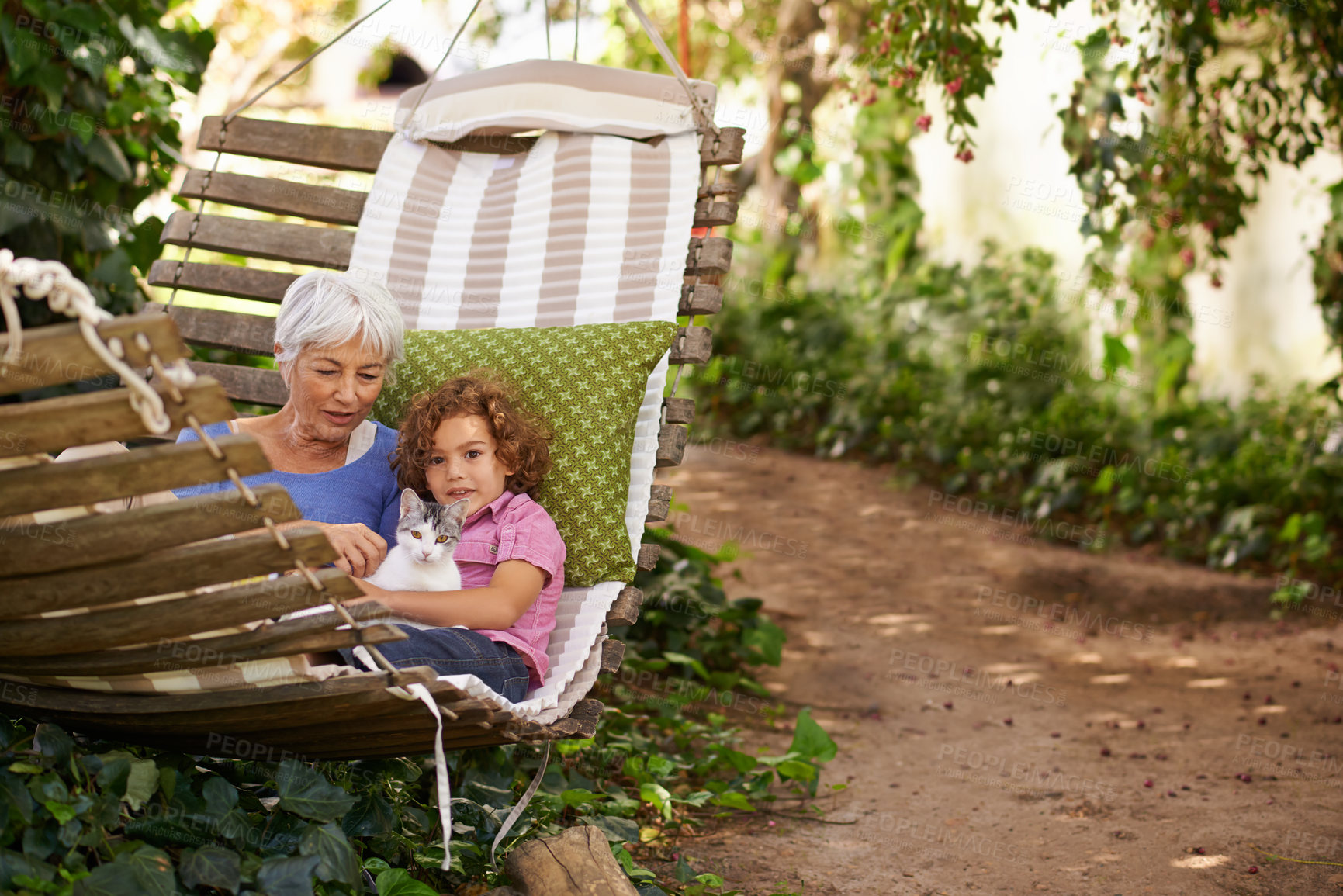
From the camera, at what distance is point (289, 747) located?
1.90m

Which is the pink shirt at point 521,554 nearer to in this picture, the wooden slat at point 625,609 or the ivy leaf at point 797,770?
the wooden slat at point 625,609

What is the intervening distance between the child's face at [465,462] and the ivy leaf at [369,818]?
53cm

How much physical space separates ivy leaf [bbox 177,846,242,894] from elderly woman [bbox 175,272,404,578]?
0.58m

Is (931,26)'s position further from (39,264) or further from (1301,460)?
(1301,460)

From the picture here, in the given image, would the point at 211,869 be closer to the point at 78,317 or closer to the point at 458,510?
the point at 458,510

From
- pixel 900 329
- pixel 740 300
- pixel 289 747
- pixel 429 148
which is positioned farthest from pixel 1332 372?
pixel 289 747

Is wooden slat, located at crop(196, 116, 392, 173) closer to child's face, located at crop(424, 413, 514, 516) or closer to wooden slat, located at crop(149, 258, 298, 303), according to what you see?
wooden slat, located at crop(149, 258, 298, 303)

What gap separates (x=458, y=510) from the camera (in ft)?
6.47

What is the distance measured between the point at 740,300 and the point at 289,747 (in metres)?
5.45

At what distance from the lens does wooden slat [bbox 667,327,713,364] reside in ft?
8.61

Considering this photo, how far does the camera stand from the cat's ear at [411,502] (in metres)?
1.96

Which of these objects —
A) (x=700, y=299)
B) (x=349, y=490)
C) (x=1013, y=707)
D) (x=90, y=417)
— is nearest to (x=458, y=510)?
(x=349, y=490)

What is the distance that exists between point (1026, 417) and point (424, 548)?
Answer: 4.47 m

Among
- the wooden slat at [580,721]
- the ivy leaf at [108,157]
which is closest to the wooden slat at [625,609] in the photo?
the wooden slat at [580,721]
